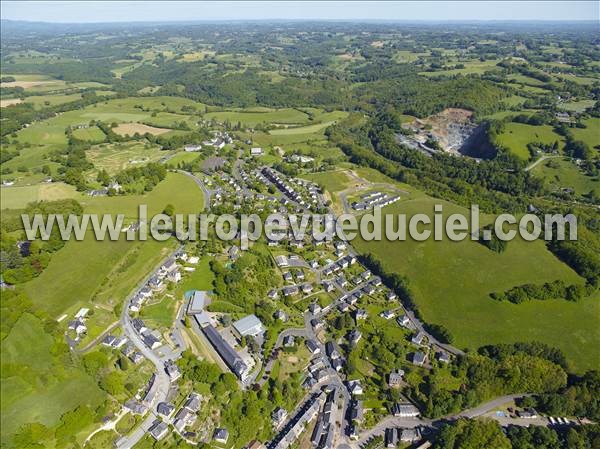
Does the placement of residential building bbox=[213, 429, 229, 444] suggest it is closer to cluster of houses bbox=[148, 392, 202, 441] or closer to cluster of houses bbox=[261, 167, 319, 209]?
cluster of houses bbox=[148, 392, 202, 441]

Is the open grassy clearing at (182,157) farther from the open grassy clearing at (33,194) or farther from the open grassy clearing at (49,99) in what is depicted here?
the open grassy clearing at (49,99)

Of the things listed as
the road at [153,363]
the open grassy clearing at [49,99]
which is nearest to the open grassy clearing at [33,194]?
the road at [153,363]

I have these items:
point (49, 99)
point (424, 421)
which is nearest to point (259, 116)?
point (49, 99)

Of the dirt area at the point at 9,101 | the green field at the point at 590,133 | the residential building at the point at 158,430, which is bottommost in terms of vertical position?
the residential building at the point at 158,430

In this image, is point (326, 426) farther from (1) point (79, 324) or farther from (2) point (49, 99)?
(2) point (49, 99)

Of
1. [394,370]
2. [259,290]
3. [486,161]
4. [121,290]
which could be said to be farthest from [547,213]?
[121,290]

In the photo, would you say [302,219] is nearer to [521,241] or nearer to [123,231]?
[123,231]

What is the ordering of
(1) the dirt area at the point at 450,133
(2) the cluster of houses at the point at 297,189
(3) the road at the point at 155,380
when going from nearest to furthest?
(3) the road at the point at 155,380, (2) the cluster of houses at the point at 297,189, (1) the dirt area at the point at 450,133
